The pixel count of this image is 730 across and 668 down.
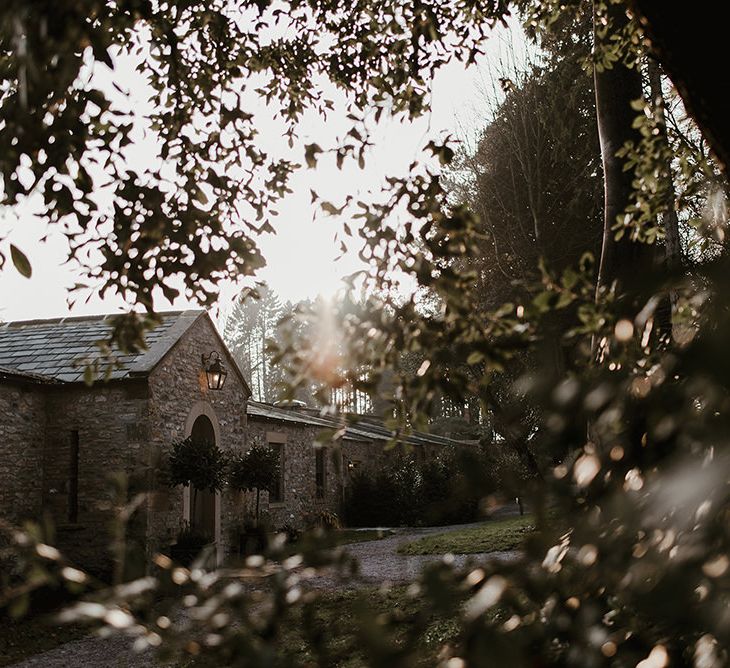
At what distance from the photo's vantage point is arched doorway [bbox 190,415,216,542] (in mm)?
13180

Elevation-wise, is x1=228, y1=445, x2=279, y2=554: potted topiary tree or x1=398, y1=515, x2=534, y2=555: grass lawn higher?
x1=228, y1=445, x2=279, y2=554: potted topiary tree

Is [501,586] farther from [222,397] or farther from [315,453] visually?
[315,453]

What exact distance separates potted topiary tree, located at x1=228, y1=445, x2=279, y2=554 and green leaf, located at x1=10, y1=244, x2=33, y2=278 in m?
11.5

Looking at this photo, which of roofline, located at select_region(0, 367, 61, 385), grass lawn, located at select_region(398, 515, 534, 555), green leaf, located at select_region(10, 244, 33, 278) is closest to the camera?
green leaf, located at select_region(10, 244, 33, 278)

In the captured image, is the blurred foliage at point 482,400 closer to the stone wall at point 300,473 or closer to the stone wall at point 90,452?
the stone wall at point 90,452

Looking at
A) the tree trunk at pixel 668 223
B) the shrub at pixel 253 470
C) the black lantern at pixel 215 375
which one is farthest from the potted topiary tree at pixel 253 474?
the tree trunk at pixel 668 223

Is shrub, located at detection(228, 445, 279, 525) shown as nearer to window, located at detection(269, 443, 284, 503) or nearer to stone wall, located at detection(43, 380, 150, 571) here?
window, located at detection(269, 443, 284, 503)

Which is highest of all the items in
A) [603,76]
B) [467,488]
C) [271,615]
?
[603,76]

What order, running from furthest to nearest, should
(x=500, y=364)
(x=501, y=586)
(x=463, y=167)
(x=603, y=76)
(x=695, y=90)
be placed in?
(x=463, y=167)
(x=603, y=76)
(x=695, y=90)
(x=500, y=364)
(x=501, y=586)

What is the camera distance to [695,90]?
6.95ft

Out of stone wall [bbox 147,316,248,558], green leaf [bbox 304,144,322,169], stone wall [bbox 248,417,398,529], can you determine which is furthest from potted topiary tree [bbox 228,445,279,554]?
green leaf [bbox 304,144,322,169]

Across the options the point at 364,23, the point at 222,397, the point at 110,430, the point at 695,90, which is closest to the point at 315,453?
the point at 222,397

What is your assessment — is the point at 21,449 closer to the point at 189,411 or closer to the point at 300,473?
the point at 189,411

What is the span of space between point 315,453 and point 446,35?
1555 cm
